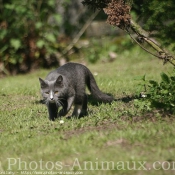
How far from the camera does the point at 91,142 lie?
18.1 feet

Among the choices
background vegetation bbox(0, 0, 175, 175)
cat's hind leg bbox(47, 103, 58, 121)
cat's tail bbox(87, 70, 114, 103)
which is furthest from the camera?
cat's tail bbox(87, 70, 114, 103)

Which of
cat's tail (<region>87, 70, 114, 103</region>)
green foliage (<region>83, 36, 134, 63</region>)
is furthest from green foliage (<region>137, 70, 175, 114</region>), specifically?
green foliage (<region>83, 36, 134, 63</region>)

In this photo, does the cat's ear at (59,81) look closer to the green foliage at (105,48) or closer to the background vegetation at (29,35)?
the background vegetation at (29,35)

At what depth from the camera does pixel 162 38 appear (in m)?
7.65

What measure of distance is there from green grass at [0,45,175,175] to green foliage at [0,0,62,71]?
5965 mm

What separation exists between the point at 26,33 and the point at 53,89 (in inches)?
297

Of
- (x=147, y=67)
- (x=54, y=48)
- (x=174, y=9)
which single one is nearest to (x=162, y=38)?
(x=174, y=9)

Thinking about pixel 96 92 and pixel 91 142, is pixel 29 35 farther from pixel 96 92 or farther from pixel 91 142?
pixel 91 142

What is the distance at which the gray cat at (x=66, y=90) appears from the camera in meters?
7.14

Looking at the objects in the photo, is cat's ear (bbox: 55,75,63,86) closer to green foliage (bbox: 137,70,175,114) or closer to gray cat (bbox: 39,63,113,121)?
gray cat (bbox: 39,63,113,121)

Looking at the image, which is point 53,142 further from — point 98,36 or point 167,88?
point 98,36

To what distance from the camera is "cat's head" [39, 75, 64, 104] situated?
23.3 ft

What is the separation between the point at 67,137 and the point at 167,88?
1716mm

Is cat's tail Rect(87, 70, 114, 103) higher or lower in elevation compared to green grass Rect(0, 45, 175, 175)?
higher
